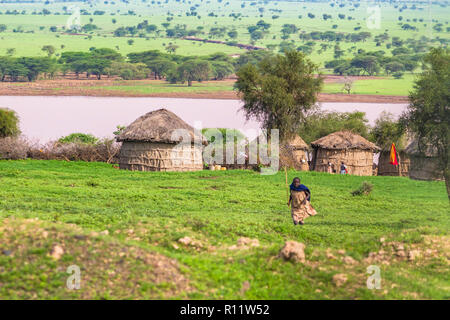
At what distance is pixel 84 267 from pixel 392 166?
2786 centimetres

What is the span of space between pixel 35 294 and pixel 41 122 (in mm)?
56053

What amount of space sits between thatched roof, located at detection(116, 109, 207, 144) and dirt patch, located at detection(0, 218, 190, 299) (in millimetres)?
19281

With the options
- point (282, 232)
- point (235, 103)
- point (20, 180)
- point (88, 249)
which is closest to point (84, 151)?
point (20, 180)

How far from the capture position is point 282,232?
1548 centimetres

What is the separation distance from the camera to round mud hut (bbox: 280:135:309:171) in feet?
113

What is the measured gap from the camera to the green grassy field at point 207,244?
403 inches

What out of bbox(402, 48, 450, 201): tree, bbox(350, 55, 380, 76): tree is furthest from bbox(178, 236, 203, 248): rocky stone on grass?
bbox(350, 55, 380, 76): tree

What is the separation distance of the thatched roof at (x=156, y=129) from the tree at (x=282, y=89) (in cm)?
602

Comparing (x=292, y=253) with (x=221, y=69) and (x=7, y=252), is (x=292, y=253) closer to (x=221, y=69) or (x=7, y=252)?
(x=7, y=252)

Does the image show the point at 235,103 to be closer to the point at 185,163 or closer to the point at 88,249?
the point at 185,163

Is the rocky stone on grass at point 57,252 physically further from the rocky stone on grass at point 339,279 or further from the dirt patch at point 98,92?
the dirt patch at point 98,92

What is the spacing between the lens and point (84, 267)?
1034 centimetres
